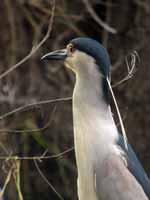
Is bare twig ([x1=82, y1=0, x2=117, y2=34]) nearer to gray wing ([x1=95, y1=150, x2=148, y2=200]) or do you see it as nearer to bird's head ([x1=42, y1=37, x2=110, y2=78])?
bird's head ([x1=42, y1=37, x2=110, y2=78])

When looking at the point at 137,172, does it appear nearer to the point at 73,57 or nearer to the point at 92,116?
the point at 92,116

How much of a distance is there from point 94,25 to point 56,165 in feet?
3.37

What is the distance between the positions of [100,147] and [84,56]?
1.18 feet

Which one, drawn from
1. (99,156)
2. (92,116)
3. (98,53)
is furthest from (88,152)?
(98,53)

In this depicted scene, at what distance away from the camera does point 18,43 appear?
7109 mm

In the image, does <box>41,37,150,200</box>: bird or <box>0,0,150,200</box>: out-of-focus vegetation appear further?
<box>0,0,150,200</box>: out-of-focus vegetation

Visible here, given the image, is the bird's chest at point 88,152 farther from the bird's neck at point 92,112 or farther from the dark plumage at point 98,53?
the dark plumage at point 98,53

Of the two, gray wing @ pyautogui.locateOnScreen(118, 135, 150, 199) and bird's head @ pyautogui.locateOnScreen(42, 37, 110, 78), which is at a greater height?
bird's head @ pyautogui.locateOnScreen(42, 37, 110, 78)

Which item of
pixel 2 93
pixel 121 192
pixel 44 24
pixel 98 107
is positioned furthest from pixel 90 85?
pixel 44 24

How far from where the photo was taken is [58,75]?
7.24 metres

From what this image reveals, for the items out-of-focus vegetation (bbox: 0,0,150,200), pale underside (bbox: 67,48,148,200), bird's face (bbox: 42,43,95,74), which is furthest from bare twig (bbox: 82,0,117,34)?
pale underside (bbox: 67,48,148,200)

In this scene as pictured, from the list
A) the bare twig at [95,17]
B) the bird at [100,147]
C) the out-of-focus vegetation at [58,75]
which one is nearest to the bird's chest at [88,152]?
the bird at [100,147]

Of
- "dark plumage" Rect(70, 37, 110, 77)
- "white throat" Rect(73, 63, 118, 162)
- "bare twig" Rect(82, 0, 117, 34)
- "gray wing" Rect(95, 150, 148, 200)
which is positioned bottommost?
"gray wing" Rect(95, 150, 148, 200)

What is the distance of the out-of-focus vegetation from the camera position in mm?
6944
